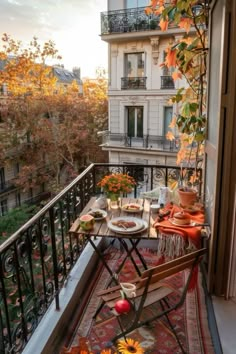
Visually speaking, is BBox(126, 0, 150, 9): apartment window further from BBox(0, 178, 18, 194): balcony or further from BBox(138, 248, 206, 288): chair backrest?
BBox(138, 248, 206, 288): chair backrest

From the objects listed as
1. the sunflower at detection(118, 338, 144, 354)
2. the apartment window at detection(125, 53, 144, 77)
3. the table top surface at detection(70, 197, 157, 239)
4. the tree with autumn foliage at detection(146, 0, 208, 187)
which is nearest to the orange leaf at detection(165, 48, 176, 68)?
the tree with autumn foliage at detection(146, 0, 208, 187)

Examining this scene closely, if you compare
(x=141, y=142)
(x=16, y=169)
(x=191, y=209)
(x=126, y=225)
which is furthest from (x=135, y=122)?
(x=126, y=225)

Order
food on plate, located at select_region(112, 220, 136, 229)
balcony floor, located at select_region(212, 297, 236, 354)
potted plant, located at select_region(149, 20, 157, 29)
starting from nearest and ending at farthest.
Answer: balcony floor, located at select_region(212, 297, 236, 354) → food on plate, located at select_region(112, 220, 136, 229) → potted plant, located at select_region(149, 20, 157, 29)

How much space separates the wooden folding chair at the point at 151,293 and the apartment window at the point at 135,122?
7.24 meters

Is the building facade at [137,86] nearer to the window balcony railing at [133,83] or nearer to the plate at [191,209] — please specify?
the window balcony railing at [133,83]

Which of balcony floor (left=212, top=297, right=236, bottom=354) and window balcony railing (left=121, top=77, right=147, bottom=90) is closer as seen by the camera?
balcony floor (left=212, top=297, right=236, bottom=354)

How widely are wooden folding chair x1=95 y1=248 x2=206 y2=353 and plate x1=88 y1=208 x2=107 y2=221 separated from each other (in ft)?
1.68

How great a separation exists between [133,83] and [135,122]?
3.98ft

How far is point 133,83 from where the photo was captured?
27.3ft

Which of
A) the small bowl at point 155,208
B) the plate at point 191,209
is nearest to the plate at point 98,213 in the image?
the small bowl at point 155,208

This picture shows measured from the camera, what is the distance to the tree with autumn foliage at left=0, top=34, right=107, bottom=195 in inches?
338

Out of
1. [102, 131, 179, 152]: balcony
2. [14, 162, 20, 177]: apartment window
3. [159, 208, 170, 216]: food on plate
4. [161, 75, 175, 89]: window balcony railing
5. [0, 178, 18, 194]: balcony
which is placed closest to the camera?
[159, 208, 170, 216]: food on plate

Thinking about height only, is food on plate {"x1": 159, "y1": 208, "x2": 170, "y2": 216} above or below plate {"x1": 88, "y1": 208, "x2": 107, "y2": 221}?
above

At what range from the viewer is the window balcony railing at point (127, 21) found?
24.2ft
